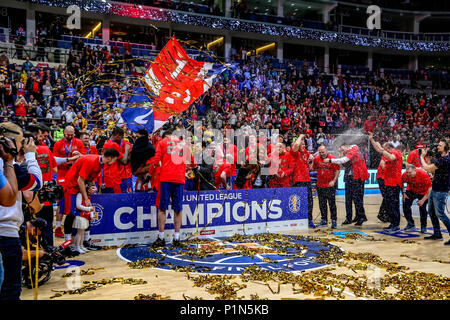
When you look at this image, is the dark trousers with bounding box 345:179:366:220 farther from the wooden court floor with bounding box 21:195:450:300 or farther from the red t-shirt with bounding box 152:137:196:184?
the red t-shirt with bounding box 152:137:196:184

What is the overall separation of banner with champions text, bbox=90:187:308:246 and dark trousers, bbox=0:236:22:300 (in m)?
3.55

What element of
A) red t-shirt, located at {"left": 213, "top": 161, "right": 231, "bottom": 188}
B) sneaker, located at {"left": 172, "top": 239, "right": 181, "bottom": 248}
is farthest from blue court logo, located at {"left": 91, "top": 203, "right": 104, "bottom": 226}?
red t-shirt, located at {"left": 213, "top": 161, "right": 231, "bottom": 188}

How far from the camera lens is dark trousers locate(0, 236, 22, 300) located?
2949 millimetres

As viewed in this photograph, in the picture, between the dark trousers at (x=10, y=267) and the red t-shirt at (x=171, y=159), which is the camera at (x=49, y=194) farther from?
the red t-shirt at (x=171, y=159)

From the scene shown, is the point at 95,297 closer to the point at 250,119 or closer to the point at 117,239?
the point at 117,239

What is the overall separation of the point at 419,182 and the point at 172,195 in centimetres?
511

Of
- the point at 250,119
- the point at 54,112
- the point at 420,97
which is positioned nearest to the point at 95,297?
the point at 54,112

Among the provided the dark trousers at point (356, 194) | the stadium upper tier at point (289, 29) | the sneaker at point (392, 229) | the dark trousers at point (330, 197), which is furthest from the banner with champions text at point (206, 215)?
the stadium upper tier at point (289, 29)

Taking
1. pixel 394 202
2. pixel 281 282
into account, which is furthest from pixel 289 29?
pixel 281 282

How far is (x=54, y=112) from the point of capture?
525 inches

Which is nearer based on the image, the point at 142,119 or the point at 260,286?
the point at 260,286

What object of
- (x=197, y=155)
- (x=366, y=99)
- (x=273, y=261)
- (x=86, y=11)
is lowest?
(x=273, y=261)

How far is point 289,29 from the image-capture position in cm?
2892

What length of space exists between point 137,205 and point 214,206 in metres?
1.45
